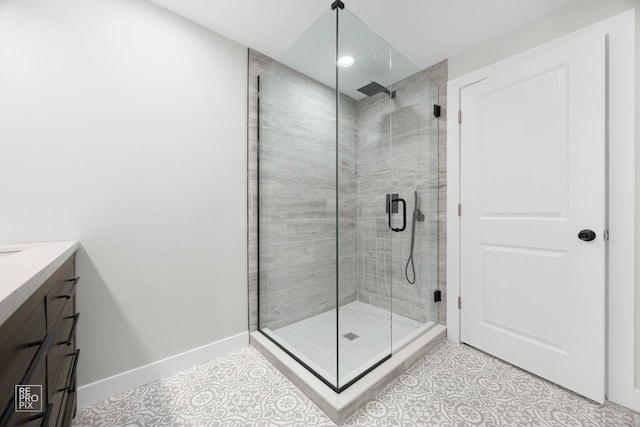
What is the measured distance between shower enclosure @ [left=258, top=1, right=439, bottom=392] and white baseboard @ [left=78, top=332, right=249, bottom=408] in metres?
0.27

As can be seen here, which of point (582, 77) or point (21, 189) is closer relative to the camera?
point (21, 189)

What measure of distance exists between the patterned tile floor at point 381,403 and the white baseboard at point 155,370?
1.8 inches

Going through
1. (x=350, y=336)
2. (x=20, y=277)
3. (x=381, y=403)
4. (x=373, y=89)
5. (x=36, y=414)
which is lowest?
(x=381, y=403)

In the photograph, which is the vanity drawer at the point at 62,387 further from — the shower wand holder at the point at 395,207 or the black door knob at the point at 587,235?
the black door knob at the point at 587,235

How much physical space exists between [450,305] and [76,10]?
3.12 m

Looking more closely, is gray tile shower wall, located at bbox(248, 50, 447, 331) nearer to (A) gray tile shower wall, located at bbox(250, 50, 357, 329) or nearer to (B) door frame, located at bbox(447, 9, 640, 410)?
(A) gray tile shower wall, located at bbox(250, 50, 357, 329)

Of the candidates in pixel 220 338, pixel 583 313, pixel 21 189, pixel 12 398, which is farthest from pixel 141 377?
pixel 583 313

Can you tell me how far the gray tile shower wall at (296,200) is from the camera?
1883 millimetres

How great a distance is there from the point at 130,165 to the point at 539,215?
2578 millimetres

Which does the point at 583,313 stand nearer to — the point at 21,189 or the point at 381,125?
the point at 381,125

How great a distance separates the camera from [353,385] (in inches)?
59.8

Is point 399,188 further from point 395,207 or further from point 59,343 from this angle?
point 59,343

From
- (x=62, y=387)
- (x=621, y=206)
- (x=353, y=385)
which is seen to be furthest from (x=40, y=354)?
(x=621, y=206)

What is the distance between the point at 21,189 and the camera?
132 cm
